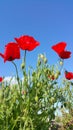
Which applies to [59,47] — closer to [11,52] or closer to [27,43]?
[27,43]

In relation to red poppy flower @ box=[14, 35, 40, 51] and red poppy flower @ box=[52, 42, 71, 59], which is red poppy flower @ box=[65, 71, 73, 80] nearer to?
red poppy flower @ box=[52, 42, 71, 59]

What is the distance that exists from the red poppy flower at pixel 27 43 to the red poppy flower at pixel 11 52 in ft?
0.15

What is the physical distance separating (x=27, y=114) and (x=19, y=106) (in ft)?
0.58

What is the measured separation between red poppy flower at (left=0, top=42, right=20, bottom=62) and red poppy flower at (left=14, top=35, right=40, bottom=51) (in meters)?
0.05

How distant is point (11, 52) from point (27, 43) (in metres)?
0.18

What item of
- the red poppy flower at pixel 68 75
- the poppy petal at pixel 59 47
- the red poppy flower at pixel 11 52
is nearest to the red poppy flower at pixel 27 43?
the red poppy flower at pixel 11 52

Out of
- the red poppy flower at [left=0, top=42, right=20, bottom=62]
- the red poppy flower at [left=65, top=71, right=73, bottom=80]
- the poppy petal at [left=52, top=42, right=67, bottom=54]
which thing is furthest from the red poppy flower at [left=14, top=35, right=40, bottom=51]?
the red poppy flower at [left=65, top=71, right=73, bottom=80]

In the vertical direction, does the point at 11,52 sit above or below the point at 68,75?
below

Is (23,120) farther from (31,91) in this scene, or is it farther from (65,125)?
(65,125)

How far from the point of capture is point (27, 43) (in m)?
3.58

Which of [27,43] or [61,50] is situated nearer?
[27,43]

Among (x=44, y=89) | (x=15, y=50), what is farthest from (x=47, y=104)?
(x=15, y=50)

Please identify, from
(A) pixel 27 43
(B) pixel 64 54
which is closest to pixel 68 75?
(B) pixel 64 54

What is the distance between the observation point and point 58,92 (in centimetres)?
396
